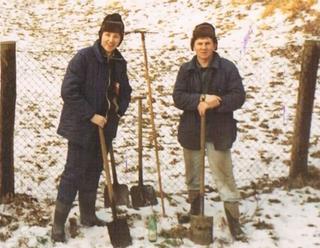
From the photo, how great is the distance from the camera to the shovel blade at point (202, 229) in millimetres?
5290

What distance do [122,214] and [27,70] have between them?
6903 millimetres

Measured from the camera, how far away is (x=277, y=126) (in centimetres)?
884

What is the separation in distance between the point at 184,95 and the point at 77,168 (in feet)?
4.30

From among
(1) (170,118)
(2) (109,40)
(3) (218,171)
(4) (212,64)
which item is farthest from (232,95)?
(1) (170,118)

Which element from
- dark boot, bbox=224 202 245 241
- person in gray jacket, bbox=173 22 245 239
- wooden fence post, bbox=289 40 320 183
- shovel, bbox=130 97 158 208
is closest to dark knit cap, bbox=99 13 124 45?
person in gray jacket, bbox=173 22 245 239

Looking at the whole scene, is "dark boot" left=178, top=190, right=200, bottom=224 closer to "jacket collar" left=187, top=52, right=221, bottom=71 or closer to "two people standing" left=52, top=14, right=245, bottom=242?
"two people standing" left=52, top=14, right=245, bottom=242

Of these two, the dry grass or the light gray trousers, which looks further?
the dry grass

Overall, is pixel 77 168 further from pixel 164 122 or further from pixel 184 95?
pixel 164 122

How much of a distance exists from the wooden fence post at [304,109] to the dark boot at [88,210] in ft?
8.84

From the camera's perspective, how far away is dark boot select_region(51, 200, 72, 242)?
5230mm

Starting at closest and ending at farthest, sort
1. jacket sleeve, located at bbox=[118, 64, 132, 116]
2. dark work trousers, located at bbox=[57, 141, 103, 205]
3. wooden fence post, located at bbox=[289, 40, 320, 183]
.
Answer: dark work trousers, located at bbox=[57, 141, 103, 205]
jacket sleeve, located at bbox=[118, 64, 132, 116]
wooden fence post, located at bbox=[289, 40, 320, 183]

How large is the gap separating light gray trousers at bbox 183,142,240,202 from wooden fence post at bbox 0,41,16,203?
203 centimetres

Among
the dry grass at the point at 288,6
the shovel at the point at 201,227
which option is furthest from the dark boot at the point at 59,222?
the dry grass at the point at 288,6

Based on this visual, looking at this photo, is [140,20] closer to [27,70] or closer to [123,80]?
[27,70]
